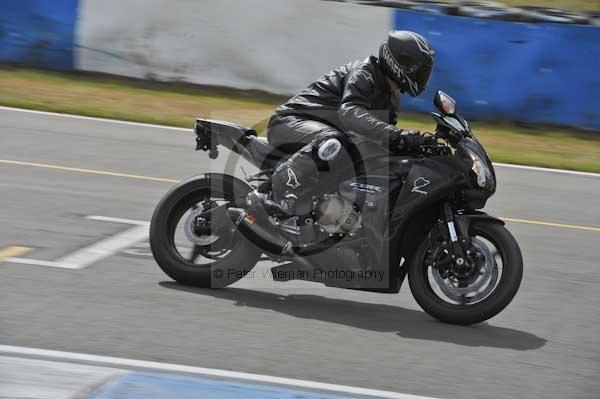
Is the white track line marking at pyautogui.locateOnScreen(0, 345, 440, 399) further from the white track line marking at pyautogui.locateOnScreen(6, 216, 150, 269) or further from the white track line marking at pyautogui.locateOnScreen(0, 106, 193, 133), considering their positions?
the white track line marking at pyautogui.locateOnScreen(0, 106, 193, 133)

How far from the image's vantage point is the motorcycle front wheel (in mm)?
6574

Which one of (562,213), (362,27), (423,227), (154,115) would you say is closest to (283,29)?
(362,27)

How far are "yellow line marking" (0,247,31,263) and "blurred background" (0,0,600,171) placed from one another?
655 centimetres

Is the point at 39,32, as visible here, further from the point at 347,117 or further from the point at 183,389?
the point at 183,389

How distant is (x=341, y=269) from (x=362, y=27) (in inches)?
364

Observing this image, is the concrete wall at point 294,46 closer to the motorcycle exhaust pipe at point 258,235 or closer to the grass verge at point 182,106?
the grass verge at point 182,106

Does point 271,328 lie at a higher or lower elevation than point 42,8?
lower

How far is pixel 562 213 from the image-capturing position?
10.9 m

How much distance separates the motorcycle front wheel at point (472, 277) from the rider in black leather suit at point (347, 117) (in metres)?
Result: 0.70

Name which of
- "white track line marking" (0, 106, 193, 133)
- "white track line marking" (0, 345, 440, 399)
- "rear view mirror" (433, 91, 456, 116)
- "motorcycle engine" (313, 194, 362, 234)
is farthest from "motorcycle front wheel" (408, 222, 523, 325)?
"white track line marking" (0, 106, 193, 133)

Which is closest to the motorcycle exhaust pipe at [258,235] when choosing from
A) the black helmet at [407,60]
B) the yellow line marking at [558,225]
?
the black helmet at [407,60]

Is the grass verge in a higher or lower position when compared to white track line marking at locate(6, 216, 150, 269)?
higher

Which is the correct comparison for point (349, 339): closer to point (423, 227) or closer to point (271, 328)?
point (271, 328)

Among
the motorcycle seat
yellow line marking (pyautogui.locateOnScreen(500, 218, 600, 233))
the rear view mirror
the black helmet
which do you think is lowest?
yellow line marking (pyautogui.locateOnScreen(500, 218, 600, 233))
